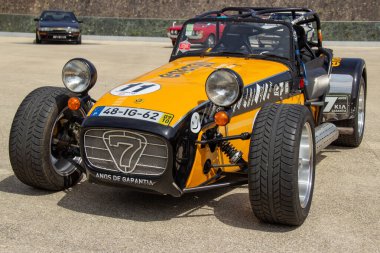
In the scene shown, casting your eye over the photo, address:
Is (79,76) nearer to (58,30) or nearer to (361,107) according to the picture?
(361,107)

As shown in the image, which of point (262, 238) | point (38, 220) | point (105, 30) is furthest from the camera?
point (105, 30)

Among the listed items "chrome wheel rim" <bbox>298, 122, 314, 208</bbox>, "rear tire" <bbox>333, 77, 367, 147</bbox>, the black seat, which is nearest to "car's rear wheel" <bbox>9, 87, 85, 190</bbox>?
"chrome wheel rim" <bbox>298, 122, 314, 208</bbox>

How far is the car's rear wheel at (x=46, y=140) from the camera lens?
19.7 feet

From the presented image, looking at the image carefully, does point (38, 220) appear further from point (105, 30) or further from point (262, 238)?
point (105, 30)

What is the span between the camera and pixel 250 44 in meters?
7.08

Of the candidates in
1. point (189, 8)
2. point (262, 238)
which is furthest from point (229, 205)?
point (189, 8)

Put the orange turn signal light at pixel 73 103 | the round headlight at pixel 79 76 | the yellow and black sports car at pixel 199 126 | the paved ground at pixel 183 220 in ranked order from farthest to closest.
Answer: the round headlight at pixel 79 76
the orange turn signal light at pixel 73 103
the yellow and black sports car at pixel 199 126
the paved ground at pixel 183 220

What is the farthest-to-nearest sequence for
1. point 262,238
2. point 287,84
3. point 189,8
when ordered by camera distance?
point 189,8, point 287,84, point 262,238

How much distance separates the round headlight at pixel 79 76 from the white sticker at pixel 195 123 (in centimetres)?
124

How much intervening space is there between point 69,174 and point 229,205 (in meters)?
1.49

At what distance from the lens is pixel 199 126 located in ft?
18.2

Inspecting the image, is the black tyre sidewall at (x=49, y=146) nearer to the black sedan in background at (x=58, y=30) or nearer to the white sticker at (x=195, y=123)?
the white sticker at (x=195, y=123)

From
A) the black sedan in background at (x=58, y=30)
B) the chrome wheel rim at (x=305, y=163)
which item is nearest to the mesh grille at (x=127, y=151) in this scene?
the chrome wheel rim at (x=305, y=163)

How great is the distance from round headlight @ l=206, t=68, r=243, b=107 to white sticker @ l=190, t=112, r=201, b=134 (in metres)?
0.18
